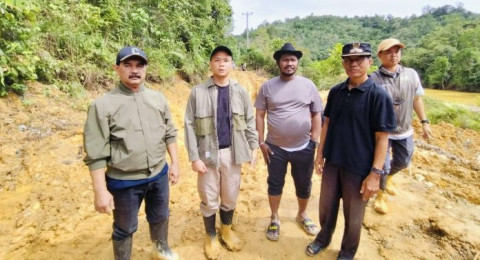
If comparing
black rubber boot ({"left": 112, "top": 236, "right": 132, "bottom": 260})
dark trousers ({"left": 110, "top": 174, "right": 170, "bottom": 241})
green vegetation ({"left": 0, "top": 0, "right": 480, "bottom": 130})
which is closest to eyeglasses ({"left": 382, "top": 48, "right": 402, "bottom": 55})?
dark trousers ({"left": 110, "top": 174, "right": 170, "bottom": 241})

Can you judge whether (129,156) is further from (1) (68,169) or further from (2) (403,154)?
(2) (403,154)

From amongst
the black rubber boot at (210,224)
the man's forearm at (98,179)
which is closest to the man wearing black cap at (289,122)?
the black rubber boot at (210,224)

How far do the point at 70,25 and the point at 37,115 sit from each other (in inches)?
90.4

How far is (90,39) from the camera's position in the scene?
235 inches

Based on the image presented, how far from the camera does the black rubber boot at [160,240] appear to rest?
7.55 ft

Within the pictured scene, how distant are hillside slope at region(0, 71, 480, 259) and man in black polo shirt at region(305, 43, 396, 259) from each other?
2.09ft

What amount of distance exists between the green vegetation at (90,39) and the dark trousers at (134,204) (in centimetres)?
345

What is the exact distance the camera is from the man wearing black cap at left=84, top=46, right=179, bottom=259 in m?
1.78

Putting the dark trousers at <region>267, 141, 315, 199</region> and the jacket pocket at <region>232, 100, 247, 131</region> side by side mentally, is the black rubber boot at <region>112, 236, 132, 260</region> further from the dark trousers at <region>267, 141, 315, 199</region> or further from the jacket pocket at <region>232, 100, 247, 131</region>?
the dark trousers at <region>267, 141, 315, 199</region>

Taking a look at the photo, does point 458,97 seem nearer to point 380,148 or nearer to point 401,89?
point 401,89

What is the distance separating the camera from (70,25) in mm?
5723

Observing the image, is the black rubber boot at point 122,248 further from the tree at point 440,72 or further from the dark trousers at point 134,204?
the tree at point 440,72

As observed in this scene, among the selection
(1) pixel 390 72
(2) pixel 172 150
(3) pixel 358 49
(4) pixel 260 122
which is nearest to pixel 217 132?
(2) pixel 172 150

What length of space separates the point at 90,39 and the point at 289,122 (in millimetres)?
5443
